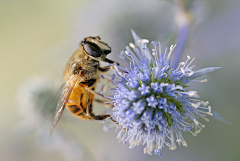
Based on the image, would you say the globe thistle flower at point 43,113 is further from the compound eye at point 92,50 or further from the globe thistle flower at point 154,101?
the globe thistle flower at point 154,101

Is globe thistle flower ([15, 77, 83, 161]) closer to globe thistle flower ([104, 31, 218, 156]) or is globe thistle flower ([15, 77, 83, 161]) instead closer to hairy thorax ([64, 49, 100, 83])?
hairy thorax ([64, 49, 100, 83])

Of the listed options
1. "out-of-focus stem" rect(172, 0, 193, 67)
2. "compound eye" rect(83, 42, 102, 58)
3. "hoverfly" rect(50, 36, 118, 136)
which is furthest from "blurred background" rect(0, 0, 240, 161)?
"compound eye" rect(83, 42, 102, 58)

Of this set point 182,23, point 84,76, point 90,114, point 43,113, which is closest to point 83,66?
point 84,76

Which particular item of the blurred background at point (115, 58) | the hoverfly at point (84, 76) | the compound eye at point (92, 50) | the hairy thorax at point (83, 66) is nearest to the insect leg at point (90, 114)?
the hoverfly at point (84, 76)

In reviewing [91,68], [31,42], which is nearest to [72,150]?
[91,68]

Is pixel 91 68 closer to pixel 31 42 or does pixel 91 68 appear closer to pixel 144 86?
pixel 144 86

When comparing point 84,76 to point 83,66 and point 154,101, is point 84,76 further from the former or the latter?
point 154,101

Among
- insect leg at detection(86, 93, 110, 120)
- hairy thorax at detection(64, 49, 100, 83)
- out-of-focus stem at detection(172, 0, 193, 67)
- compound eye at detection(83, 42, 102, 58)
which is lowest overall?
insect leg at detection(86, 93, 110, 120)
